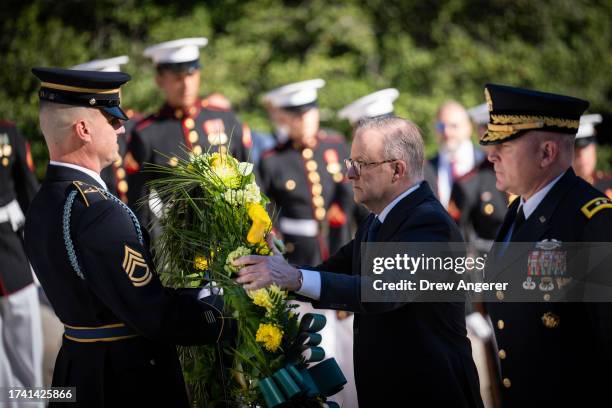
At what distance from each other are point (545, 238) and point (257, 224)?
1.23 metres

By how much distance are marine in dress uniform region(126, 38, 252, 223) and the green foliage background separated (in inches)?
156

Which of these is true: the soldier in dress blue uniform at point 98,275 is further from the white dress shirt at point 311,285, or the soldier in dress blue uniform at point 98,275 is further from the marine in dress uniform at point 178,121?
the marine in dress uniform at point 178,121

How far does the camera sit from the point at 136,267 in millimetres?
3562

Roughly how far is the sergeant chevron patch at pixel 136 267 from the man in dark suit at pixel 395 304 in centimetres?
39

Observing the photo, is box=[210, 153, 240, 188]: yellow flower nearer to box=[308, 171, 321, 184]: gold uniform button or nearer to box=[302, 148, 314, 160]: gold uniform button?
box=[308, 171, 321, 184]: gold uniform button

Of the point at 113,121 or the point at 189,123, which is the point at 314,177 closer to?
the point at 189,123

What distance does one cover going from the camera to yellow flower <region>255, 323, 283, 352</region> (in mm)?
3719

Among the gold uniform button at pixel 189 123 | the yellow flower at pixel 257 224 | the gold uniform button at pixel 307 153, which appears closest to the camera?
the yellow flower at pixel 257 224

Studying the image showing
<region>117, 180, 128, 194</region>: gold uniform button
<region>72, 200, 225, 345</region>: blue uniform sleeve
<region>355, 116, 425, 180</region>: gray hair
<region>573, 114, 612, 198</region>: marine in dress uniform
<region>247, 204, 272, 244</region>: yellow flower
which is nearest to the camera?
<region>72, 200, 225, 345</region>: blue uniform sleeve

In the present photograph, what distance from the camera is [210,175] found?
3998mm

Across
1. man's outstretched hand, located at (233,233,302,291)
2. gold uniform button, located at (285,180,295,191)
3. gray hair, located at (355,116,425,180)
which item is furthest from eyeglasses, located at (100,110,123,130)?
gold uniform button, located at (285,180,295,191)

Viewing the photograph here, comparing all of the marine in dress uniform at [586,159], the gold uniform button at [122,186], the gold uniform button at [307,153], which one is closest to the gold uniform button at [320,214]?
the gold uniform button at [307,153]

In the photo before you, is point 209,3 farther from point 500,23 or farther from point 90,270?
point 90,270

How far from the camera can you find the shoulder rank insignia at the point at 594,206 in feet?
12.0
